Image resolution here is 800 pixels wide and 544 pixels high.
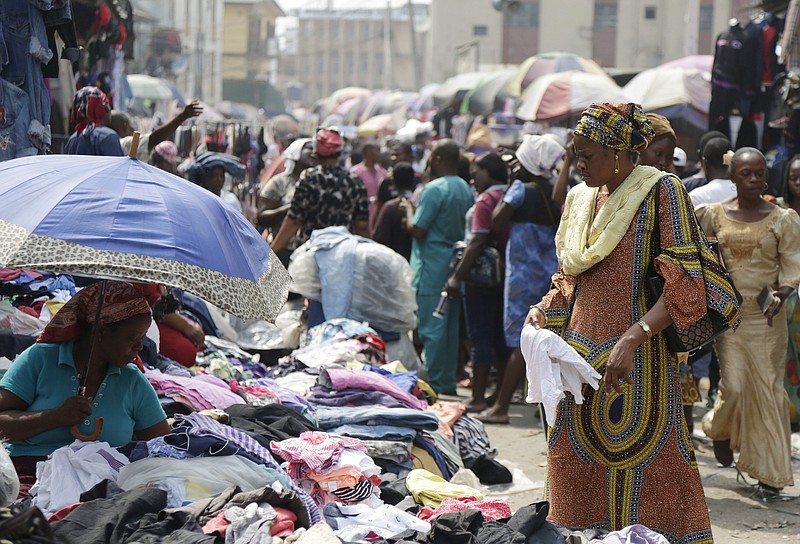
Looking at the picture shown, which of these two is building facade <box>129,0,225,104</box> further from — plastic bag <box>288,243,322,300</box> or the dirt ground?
the dirt ground

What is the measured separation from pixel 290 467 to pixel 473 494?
0.73 meters

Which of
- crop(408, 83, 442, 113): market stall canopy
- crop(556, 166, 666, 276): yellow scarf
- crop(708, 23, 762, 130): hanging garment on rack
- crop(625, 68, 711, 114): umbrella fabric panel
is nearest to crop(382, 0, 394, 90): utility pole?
crop(408, 83, 442, 113): market stall canopy

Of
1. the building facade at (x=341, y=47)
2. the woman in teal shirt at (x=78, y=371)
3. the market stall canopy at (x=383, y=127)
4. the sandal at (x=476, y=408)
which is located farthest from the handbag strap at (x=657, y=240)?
the building facade at (x=341, y=47)

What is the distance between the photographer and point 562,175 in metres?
7.86

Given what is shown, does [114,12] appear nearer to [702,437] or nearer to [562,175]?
[562,175]

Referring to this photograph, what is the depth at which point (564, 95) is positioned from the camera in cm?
1498

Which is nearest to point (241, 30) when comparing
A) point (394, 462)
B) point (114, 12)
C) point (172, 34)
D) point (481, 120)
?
point (172, 34)

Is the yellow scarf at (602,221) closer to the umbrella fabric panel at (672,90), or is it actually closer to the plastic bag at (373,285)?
the plastic bag at (373,285)

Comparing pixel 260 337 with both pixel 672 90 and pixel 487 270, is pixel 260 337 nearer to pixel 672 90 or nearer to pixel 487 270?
pixel 487 270

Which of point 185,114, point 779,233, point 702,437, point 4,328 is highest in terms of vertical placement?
point 185,114

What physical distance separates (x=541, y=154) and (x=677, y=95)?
7661 mm

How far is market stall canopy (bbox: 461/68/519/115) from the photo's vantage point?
22.6m

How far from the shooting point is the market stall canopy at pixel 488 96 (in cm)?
2261

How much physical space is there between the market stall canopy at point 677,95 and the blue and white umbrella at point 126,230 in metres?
11.8
